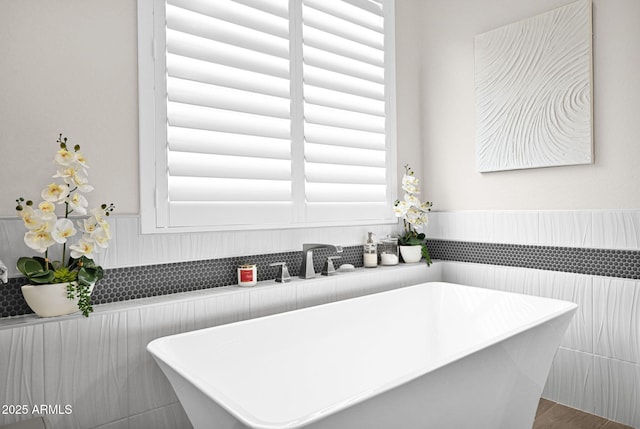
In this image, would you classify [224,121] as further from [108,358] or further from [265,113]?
[108,358]

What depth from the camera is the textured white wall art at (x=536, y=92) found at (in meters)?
2.44

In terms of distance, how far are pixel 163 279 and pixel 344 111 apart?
5.02 ft

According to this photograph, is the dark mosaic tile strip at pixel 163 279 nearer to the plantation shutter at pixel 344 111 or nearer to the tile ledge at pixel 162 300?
the tile ledge at pixel 162 300

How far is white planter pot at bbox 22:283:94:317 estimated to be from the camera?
155 cm

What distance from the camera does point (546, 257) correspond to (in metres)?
2.63

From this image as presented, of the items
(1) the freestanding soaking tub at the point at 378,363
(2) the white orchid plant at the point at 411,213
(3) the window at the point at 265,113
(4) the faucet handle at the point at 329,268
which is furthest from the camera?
(2) the white orchid plant at the point at 411,213

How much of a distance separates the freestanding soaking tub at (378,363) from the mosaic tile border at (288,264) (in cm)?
38

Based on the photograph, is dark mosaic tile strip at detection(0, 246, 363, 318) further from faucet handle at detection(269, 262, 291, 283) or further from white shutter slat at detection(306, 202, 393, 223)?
white shutter slat at detection(306, 202, 393, 223)

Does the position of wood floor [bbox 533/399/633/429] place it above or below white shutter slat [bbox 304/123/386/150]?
below

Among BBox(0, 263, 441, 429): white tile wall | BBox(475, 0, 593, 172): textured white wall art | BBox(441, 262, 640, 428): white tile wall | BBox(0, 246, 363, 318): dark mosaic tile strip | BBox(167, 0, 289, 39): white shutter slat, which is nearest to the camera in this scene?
BBox(0, 263, 441, 429): white tile wall

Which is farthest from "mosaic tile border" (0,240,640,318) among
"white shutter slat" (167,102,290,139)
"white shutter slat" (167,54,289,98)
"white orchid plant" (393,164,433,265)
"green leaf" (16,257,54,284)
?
"white shutter slat" (167,54,289,98)

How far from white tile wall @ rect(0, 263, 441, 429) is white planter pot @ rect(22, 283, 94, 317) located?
0.11ft

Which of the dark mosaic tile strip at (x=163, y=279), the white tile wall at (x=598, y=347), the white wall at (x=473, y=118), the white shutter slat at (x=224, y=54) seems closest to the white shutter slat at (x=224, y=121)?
the white shutter slat at (x=224, y=54)

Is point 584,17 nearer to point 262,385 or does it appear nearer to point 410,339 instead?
point 410,339
